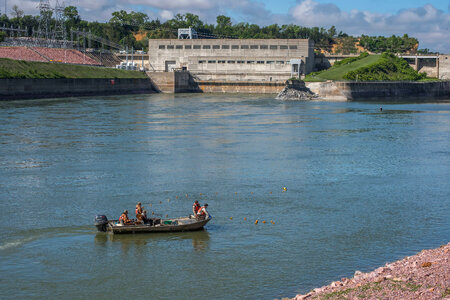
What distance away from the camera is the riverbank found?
63.5 ft

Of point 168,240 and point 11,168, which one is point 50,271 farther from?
point 11,168

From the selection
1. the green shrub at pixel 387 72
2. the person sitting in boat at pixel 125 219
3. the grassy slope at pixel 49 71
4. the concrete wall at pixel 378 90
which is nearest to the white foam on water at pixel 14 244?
the person sitting in boat at pixel 125 219

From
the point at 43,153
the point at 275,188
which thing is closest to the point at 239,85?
the point at 43,153

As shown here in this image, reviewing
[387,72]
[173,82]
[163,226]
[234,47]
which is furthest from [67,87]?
[163,226]

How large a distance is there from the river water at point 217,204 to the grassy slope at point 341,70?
3118 inches

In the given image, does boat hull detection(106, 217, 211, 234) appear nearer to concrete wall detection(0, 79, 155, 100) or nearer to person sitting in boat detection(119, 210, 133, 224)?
person sitting in boat detection(119, 210, 133, 224)

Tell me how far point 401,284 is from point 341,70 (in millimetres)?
148677

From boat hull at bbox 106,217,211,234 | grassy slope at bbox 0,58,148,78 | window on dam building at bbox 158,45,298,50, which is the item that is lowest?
boat hull at bbox 106,217,211,234

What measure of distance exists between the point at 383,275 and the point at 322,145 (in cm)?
4216

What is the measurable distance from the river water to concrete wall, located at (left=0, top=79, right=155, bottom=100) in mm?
45983

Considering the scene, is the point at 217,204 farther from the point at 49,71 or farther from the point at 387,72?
the point at 387,72

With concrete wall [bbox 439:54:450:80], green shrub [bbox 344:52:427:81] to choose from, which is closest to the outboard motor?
green shrub [bbox 344:52:427:81]

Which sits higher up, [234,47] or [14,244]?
[234,47]

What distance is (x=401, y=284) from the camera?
2044cm
